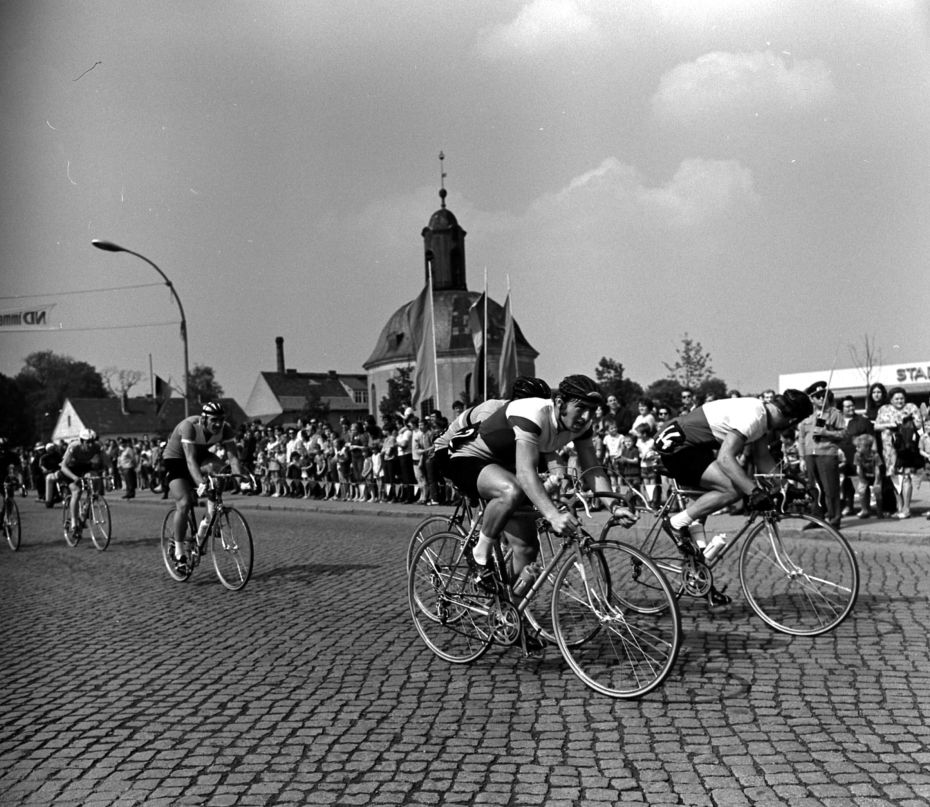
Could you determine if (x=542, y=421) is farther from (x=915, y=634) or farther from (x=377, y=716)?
(x=915, y=634)

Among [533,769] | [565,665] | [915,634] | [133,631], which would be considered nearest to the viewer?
[533,769]

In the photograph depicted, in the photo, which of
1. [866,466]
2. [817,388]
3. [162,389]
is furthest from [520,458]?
[162,389]

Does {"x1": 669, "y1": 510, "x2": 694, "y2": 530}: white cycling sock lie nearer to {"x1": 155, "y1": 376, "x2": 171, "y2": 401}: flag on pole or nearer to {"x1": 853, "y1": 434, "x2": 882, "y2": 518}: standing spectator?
{"x1": 853, "y1": 434, "x2": 882, "y2": 518}: standing spectator

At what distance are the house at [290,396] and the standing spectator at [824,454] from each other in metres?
87.5

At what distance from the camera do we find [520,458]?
16.2 ft

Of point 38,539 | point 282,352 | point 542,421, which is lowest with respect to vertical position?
point 38,539

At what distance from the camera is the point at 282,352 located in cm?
11150

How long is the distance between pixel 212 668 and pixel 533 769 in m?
2.60

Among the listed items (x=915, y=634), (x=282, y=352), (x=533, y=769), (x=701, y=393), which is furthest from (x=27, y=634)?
(x=282, y=352)

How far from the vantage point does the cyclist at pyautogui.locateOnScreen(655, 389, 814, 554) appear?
245 inches

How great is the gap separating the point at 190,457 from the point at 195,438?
0.26 m

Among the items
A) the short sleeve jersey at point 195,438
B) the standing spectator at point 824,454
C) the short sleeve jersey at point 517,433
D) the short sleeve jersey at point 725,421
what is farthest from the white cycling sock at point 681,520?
the standing spectator at point 824,454

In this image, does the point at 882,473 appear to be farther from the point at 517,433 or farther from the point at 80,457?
the point at 80,457

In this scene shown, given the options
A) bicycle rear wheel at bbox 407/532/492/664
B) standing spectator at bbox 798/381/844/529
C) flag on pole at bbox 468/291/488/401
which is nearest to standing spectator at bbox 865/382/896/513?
standing spectator at bbox 798/381/844/529
